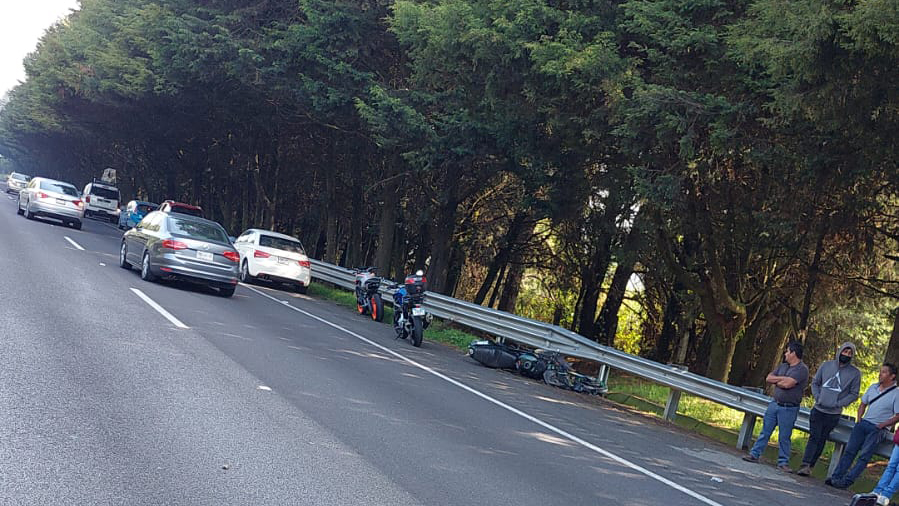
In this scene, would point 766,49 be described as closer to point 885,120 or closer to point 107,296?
point 885,120

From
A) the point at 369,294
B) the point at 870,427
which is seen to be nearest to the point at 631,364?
the point at 870,427

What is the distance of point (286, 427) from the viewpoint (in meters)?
7.93

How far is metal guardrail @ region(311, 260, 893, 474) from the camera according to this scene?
11.5 meters

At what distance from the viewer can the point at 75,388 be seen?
8.10 meters

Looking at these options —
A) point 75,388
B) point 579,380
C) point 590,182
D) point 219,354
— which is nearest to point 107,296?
point 219,354

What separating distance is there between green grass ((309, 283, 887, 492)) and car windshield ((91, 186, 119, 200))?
3179 cm

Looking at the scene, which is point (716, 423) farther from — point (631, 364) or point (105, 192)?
point (105, 192)

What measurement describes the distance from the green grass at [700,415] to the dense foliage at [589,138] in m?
2.43

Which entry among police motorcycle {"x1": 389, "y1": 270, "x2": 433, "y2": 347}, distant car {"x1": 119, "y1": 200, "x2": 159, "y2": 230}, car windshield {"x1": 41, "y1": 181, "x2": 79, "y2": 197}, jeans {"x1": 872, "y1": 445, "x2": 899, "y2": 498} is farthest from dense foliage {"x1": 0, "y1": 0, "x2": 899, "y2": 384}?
car windshield {"x1": 41, "y1": 181, "x2": 79, "y2": 197}

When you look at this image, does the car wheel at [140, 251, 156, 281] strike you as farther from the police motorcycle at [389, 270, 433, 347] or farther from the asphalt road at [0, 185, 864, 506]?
the police motorcycle at [389, 270, 433, 347]

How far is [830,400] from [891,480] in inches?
66.2

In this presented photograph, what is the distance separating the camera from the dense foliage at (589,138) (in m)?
12.7

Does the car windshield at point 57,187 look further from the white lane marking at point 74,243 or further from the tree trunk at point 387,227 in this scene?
the tree trunk at point 387,227

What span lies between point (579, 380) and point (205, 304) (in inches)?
275
